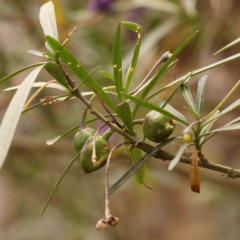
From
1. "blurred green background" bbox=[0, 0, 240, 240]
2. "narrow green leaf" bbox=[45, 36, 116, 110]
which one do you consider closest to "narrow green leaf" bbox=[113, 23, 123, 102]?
"narrow green leaf" bbox=[45, 36, 116, 110]

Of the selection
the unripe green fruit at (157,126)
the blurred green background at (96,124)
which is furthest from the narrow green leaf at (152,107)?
the blurred green background at (96,124)

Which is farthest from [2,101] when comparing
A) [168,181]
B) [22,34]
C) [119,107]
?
[119,107]

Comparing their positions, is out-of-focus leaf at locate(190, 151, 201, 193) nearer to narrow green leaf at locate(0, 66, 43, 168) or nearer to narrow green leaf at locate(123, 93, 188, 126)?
narrow green leaf at locate(123, 93, 188, 126)

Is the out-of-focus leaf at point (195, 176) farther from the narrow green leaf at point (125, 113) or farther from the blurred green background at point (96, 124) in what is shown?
the blurred green background at point (96, 124)

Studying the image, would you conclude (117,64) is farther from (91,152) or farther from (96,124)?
(96,124)

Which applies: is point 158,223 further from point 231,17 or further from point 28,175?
point 231,17

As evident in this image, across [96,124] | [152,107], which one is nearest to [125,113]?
[152,107]
